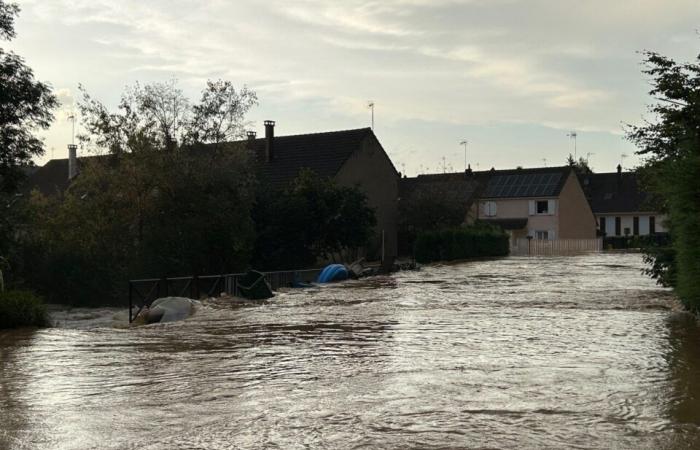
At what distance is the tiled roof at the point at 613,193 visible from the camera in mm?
79750

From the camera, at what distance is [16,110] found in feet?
73.4

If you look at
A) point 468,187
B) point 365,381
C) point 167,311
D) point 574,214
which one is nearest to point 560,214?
point 574,214

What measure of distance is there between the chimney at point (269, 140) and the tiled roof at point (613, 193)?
4498cm

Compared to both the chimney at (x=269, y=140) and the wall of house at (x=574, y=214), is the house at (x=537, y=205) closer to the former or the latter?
the wall of house at (x=574, y=214)

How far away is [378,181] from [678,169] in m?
35.4

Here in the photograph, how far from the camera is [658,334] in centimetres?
1448

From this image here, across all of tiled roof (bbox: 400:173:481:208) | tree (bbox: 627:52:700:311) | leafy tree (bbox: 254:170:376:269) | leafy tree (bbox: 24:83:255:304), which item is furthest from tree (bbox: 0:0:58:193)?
tiled roof (bbox: 400:173:481:208)

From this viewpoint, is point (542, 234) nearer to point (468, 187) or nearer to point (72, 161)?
point (468, 187)

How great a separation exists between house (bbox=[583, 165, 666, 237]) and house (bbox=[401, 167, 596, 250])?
7541 millimetres

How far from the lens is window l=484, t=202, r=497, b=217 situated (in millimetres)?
71375

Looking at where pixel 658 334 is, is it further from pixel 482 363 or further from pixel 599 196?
pixel 599 196

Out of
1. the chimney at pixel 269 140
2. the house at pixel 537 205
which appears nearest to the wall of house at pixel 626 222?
the house at pixel 537 205

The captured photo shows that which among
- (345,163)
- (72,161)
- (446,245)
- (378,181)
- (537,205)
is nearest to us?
(345,163)

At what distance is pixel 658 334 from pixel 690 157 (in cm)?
344
